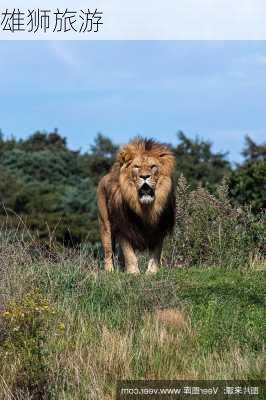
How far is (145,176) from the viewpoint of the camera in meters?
11.0

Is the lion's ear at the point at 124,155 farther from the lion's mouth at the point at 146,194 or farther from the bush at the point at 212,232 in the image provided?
the bush at the point at 212,232

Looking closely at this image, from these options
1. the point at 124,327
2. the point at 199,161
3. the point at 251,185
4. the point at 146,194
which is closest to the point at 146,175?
the point at 146,194

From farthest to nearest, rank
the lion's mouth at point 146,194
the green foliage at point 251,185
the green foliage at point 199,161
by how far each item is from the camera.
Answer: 1. the green foliage at point 199,161
2. the green foliage at point 251,185
3. the lion's mouth at point 146,194

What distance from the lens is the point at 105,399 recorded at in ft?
23.1

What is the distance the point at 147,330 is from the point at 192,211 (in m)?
4.82

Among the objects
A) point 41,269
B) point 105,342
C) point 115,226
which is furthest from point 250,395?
point 115,226

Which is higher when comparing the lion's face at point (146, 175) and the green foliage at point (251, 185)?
the green foliage at point (251, 185)

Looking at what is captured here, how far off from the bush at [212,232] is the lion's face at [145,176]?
1.23 metres

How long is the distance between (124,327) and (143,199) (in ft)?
9.84

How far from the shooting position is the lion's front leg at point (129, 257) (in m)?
11.1

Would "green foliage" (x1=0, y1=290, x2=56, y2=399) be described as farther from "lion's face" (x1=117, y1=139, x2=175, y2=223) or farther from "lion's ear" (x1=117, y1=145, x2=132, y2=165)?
"lion's ear" (x1=117, y1=145, x2=132, y2=165)

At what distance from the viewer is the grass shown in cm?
738

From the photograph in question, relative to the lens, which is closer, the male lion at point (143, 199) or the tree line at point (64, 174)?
the male lion at point (143, 199)

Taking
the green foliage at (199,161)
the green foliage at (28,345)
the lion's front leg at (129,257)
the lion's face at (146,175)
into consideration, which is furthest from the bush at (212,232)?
the green foliage at (199,161)
